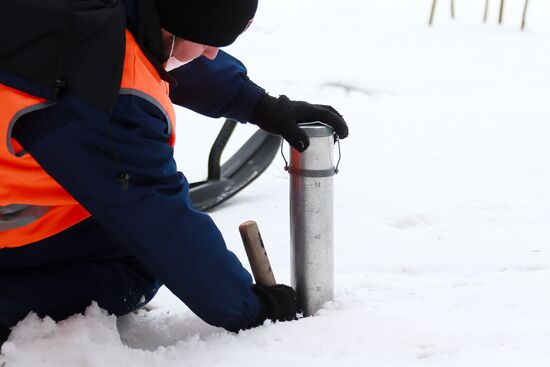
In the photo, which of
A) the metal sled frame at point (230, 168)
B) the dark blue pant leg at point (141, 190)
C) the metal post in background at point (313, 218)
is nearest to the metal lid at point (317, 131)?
the metal post in background at point (313, 218)

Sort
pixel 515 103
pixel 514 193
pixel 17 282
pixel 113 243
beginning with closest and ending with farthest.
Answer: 1. pixel 17 282
2. pixel 113 243
3. pixel 514 193
4. pixel 515 103

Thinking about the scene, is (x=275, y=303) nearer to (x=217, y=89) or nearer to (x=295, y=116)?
(x=295, y=116)

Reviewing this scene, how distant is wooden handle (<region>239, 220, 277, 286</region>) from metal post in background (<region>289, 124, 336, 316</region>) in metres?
0.08

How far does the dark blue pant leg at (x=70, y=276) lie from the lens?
5.89ft

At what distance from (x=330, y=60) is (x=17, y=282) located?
4.39 meters

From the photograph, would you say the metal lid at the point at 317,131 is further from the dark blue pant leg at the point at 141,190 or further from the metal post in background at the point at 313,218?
the dark blue pant leg at the point at 141,190

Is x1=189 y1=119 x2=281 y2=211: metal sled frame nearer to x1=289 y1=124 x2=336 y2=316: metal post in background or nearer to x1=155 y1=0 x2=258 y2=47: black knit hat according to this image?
x1=289 y1=124 x2=336 y2=316: metal post in background

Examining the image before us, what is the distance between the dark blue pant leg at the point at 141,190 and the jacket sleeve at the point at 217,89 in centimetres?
53

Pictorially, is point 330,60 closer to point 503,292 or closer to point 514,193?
point 514,193

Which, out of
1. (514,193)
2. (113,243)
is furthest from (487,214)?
(113,243)

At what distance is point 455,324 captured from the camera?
183 centimetres

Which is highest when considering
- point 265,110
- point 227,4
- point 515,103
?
point 227,4

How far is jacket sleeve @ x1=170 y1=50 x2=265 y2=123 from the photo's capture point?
2117 millimetres

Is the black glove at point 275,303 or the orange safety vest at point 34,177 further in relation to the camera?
the black glove at point 275,303
